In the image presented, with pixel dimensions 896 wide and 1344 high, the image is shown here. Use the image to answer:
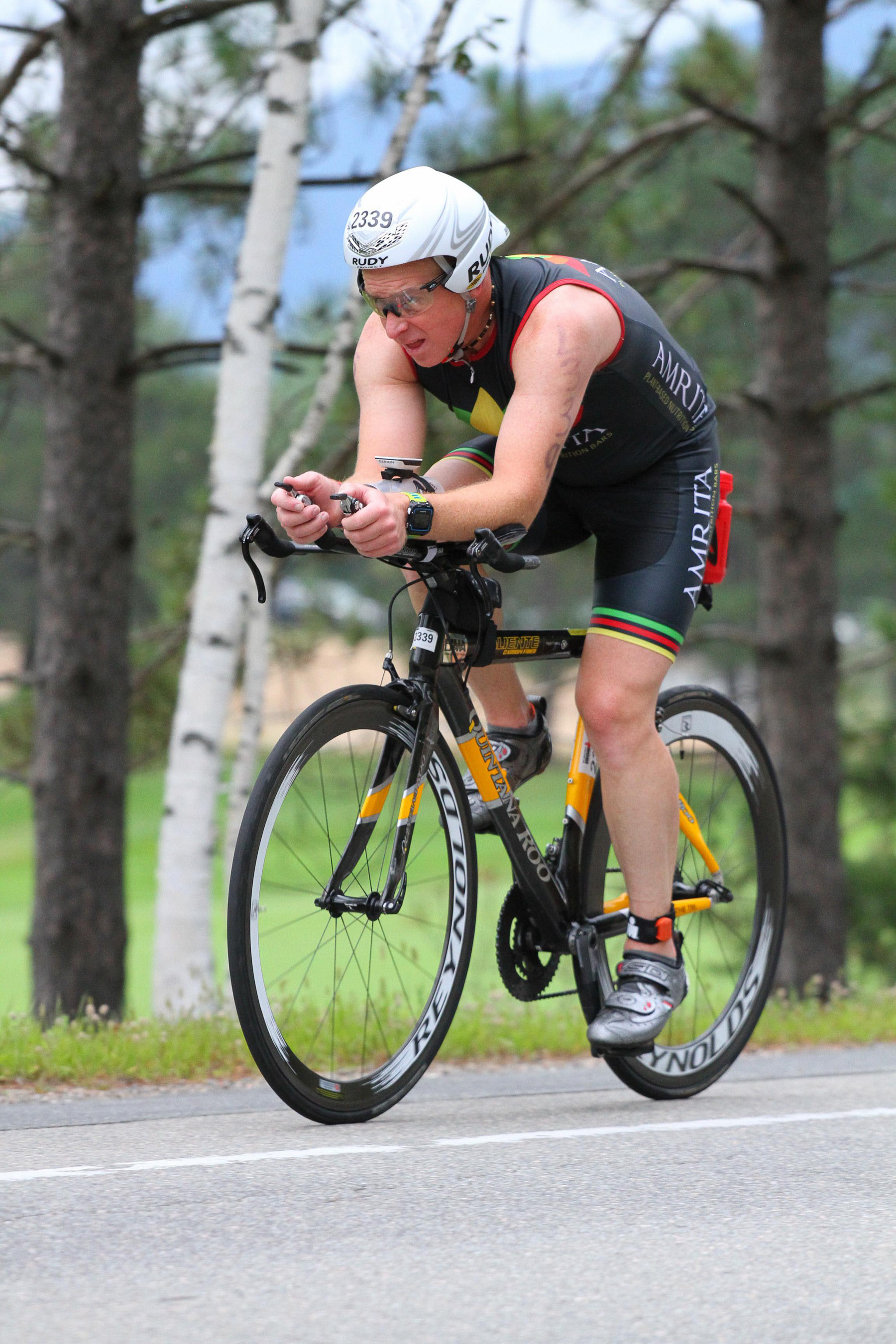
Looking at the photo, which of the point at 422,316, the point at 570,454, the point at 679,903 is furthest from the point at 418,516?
the point at 679,903

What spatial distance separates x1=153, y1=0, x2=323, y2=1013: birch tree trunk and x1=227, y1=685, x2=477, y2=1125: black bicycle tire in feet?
12.0

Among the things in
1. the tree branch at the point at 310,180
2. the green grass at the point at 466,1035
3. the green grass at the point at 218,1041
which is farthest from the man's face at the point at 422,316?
the tree branch at the point at 310,180

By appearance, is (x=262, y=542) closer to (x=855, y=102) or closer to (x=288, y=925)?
(x=288, y=925)

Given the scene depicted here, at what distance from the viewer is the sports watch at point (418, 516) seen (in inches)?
137

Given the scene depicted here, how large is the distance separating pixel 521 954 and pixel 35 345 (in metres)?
5.06

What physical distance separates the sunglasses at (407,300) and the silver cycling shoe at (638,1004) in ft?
5.38

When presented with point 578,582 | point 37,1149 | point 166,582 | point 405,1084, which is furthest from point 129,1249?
Answer: point 578,582

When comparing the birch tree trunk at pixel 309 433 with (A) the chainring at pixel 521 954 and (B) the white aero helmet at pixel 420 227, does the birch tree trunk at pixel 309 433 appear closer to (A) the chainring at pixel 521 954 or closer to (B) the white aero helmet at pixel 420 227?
(A) the chainring at pixel 521 954

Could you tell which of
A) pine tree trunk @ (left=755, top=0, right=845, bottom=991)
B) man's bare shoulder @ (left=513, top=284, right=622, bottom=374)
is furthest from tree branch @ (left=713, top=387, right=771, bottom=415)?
man's bare shoulder @ (left=513, top=284, right=622, bottom=374)

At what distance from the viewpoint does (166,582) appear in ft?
44.5

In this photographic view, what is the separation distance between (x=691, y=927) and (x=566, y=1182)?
1.70 metres

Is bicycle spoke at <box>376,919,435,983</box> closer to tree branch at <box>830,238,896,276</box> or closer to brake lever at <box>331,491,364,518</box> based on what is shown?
brake lever at <box>331,491,364,518</box>

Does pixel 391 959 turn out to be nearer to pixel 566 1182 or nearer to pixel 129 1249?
pixel 566 1182

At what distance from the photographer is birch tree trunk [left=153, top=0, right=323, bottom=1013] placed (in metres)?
7.58
